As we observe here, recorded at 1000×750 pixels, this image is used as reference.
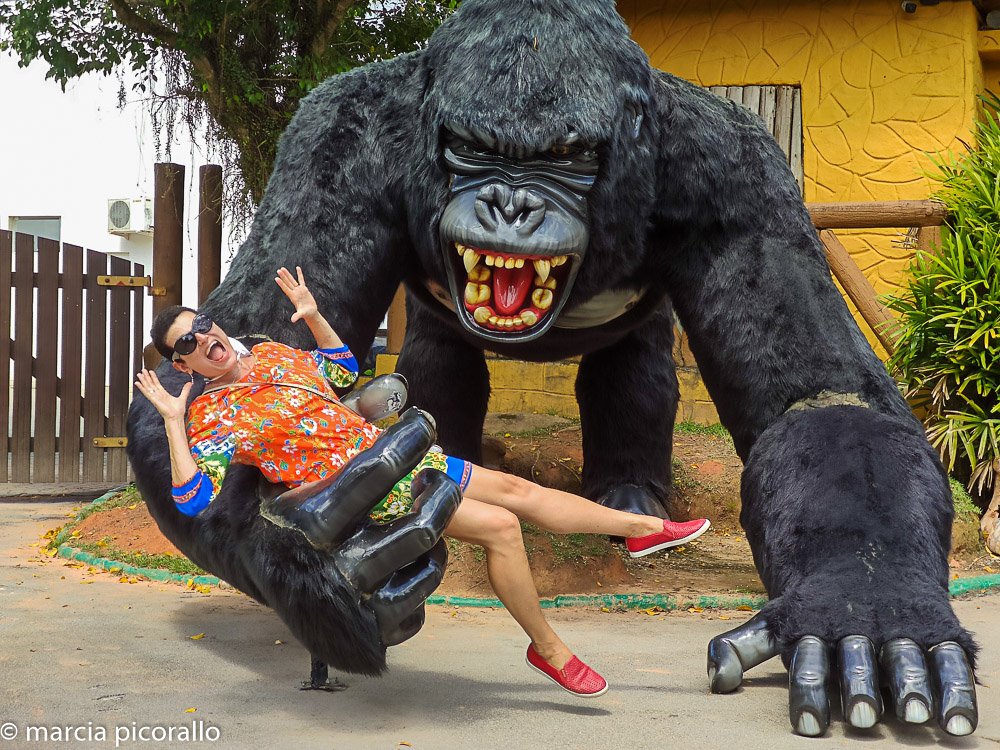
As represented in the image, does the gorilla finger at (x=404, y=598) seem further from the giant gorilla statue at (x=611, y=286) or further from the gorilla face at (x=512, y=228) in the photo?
the gorilla face at (x=512, y=228)

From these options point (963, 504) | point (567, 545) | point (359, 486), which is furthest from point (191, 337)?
point (963, 504)

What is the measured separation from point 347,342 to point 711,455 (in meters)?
3.48

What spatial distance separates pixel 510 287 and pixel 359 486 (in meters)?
0.89

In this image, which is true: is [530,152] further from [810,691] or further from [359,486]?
[810,691]

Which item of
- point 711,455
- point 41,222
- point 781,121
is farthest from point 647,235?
point 41,222

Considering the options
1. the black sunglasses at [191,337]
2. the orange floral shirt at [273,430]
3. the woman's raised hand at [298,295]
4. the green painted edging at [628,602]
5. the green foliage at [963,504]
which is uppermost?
the woman's raised hand at [298,295]

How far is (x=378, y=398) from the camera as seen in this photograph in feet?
9.75

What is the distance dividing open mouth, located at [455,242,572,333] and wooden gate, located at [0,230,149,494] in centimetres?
478

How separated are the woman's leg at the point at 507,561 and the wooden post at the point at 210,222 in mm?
4683

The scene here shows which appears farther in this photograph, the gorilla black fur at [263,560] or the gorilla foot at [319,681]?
the gorilla foot at [319,681]

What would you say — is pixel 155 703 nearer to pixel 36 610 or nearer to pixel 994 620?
pixel 36 610

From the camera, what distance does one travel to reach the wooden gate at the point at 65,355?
7.16 metres

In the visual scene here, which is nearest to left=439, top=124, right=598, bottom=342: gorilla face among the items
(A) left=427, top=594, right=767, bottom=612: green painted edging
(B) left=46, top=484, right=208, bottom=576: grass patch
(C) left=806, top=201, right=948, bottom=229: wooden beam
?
(A) left=427, top=594, right=767, bottom=612: green painted edging

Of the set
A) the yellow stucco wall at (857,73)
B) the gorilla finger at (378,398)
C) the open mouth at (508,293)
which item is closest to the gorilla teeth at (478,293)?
the open mouth at (508,293)
